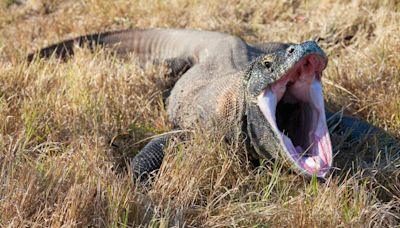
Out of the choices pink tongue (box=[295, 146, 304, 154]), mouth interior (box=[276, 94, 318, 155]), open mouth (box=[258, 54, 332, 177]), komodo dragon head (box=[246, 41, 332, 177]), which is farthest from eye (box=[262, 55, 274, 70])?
pink tongue (box=[295, 146, 304, 154])

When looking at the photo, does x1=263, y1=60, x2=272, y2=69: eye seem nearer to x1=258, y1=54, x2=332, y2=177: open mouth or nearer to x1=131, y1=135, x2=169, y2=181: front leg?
x1=258, y1=54, x2=332, y2=177: open mouth

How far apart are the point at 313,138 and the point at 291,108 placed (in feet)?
0.86

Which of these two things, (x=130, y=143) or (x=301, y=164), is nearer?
(x=301, y=164)

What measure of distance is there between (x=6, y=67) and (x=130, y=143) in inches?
56.1

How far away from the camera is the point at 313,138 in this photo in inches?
148

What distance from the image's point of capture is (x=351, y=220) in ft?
10.2

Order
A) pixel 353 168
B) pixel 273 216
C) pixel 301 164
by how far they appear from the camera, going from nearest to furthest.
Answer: pixel 273 216, pixel 301 164, pixel 353 168

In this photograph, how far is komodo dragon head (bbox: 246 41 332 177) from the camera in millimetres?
3553

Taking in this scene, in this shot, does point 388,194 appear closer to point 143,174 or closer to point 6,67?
point 143,174

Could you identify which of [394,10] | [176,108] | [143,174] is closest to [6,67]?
[176,108]

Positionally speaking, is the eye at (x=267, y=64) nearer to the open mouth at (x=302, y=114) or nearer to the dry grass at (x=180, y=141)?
the open mouth at (x=302, y=114)

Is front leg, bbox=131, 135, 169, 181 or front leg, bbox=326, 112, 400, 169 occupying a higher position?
front leg, bbox=326, 112, 400, 169

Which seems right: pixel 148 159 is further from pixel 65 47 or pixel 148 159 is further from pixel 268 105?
pixel 65 47

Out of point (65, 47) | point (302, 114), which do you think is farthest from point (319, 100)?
point (65, 47)
